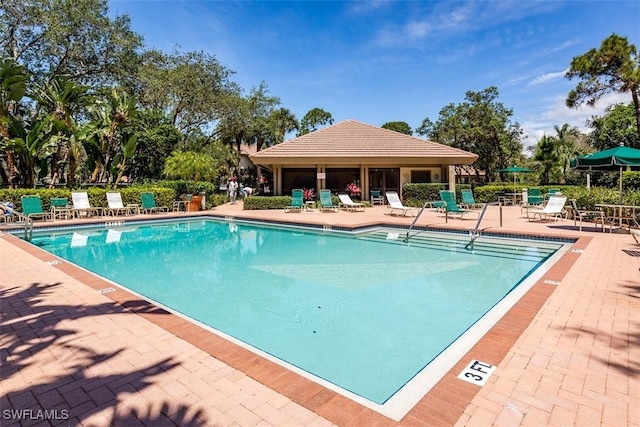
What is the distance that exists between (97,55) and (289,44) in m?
14.7

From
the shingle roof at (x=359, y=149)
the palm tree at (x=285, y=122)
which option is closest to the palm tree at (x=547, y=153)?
the shingle roof at (x=359, y=149)

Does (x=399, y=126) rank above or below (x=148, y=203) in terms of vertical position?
above

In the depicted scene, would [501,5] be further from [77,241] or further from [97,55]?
[97,55]

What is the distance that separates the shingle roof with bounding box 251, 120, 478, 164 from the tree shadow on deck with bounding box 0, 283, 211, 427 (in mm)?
17198

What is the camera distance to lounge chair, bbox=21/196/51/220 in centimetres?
1409

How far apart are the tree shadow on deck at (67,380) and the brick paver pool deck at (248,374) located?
12 millimetres

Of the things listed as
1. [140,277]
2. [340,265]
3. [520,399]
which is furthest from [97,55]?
[520,399]

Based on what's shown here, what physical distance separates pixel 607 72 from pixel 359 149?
16084mm

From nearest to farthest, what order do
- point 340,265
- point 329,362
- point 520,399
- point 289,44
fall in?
point 520,399 → point 329,362 → point 340,265 → point 289,44

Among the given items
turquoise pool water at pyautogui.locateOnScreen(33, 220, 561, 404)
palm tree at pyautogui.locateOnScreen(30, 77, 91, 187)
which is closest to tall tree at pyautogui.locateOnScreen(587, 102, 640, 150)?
turquoise pool water at pyautogui.locateOnScreen(33, 220, 561, 404)

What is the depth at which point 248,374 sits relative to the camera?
286cm

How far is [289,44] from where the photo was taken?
1914 centimetres

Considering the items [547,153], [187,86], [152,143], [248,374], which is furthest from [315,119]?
[248,374]

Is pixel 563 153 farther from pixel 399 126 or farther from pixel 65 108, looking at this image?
pixel 65 108
